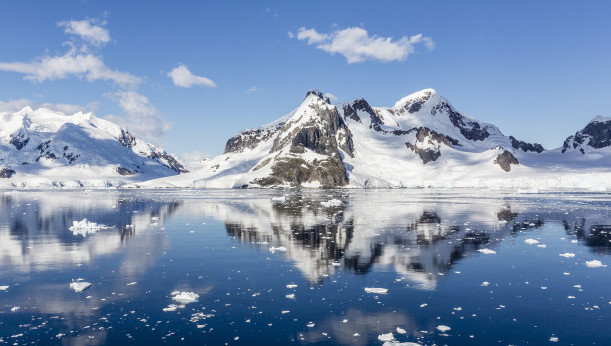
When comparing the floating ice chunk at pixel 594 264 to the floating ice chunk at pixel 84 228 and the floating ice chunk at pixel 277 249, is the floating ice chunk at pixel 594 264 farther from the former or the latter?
the floating ice chunk at pixel 84 228

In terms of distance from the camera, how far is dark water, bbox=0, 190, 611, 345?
49.3 ft

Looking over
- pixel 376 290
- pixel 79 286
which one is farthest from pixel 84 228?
pixel 376 290

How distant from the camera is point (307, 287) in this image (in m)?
20.6

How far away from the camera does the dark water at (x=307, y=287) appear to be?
591 inches

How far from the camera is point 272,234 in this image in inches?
1500

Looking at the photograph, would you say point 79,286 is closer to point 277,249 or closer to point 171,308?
point 171,308

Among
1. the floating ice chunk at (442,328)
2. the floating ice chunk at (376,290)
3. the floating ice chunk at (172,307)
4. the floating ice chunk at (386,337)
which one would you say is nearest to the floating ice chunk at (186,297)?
the floating ice chunk at (172,307)

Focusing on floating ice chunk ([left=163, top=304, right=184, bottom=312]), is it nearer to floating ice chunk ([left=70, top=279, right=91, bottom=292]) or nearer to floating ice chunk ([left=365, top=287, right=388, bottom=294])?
floating ice chunk ([left=70, top=279, right=91, bottom=292])

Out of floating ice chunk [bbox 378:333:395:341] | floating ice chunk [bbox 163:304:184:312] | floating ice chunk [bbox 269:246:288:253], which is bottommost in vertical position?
floating ice chunk [bbox 378:333:395:341]

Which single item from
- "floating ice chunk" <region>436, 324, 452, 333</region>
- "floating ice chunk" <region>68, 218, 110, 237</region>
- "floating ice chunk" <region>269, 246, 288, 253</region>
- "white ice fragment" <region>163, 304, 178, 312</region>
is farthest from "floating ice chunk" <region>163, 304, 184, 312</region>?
"floating ice chunk" <region>68, 218, 110, 237</region>

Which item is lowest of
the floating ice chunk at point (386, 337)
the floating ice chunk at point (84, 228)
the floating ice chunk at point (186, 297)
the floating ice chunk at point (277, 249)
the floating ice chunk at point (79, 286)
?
the floating ice chunk at point (386, 337)

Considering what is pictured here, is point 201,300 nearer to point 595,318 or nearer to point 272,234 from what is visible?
point 595,318

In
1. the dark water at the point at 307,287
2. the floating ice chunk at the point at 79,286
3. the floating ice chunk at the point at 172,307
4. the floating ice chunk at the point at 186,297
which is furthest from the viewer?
the floating ice chunk at the point at 79,286

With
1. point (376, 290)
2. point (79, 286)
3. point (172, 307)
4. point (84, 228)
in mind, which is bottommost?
point (376, 290)
